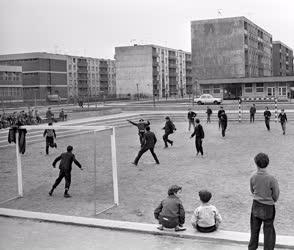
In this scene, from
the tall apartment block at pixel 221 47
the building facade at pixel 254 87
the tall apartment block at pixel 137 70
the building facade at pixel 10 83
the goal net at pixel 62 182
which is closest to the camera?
the goal net at pixel 62 182

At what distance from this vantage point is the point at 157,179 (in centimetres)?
1483

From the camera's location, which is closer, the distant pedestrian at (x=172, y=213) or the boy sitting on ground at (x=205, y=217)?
the boy sitting on ground at (x=205, y=217)

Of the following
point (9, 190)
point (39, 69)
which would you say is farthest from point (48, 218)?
point (39, 69)

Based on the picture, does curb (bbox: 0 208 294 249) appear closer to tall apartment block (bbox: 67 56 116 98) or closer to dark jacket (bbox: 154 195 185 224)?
dark jacket (bbox: 154 195 185 224)

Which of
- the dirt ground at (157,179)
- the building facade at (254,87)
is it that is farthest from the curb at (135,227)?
the building facade at (254,87)

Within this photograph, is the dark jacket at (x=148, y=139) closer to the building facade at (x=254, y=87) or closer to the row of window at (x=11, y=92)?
the building facade at (x=254, y=87)

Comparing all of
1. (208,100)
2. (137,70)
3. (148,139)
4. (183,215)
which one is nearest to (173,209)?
(183,215)

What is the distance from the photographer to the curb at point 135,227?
8.16 metres

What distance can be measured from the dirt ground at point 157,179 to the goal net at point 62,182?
1.0 inches

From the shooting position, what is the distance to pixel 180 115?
4519cm

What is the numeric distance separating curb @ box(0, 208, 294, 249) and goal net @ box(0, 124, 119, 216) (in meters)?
0.73

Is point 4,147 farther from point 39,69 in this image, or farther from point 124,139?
point 39,69

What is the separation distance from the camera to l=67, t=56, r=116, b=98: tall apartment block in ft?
388

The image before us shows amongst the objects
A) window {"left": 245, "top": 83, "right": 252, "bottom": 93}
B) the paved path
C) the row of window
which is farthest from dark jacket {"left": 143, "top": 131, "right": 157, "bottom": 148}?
the row of window
